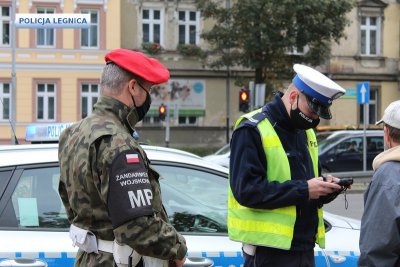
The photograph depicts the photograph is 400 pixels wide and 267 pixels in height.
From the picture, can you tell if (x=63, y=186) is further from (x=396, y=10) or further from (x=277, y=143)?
(x=396, y=10)

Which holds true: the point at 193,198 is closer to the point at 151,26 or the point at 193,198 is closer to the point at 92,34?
the point at 92,34

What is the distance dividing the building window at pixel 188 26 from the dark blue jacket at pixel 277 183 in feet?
104

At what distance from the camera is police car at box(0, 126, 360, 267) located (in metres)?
3.52

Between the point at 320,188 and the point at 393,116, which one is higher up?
the point at 393,116

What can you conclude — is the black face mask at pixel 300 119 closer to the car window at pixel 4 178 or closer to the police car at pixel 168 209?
the police car at pixel 168 209

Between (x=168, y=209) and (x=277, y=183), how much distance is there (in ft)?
3.19

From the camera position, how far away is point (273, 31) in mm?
28188

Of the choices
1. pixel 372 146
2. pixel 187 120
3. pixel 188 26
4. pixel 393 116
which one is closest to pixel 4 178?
pixel 393 116

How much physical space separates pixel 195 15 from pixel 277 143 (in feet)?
106

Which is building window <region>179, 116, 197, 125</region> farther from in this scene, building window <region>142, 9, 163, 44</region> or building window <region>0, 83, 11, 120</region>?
building window <region>0, 83, 11, 120</region>

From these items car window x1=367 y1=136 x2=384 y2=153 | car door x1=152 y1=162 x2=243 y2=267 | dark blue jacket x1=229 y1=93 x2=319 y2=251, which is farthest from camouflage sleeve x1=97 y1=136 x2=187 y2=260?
car window x1=367 y1=136 x2=384 y2=153

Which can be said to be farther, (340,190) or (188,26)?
(188,26)

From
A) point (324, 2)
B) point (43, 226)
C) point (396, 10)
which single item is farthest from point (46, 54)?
point (43, 226)

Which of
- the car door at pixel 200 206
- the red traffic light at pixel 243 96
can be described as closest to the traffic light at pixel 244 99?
the red traffic light at pixel 243 96
